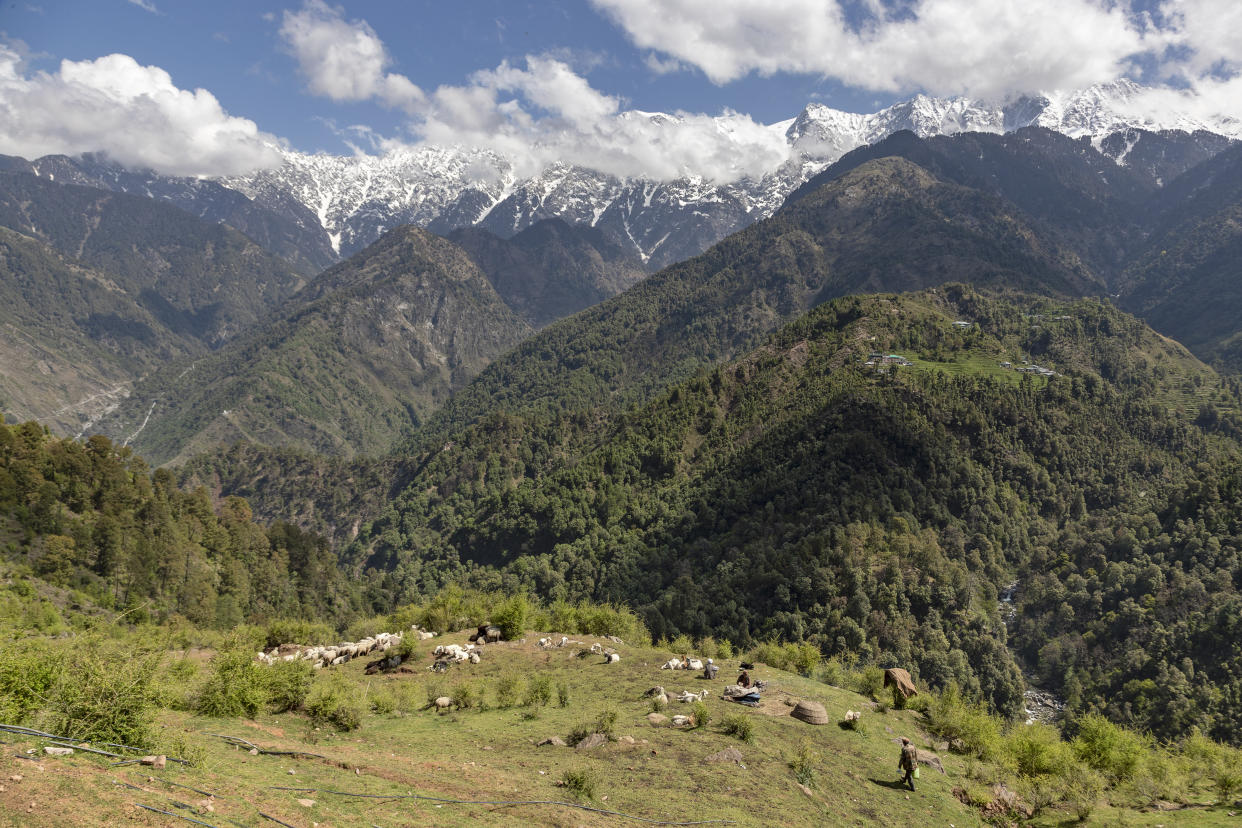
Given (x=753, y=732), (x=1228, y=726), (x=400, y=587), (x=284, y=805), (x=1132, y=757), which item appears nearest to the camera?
(x=284, y=805)

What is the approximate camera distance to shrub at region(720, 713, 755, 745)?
38.4 m

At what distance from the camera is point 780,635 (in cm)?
11231

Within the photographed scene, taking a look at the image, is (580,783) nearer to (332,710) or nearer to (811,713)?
(332,710)

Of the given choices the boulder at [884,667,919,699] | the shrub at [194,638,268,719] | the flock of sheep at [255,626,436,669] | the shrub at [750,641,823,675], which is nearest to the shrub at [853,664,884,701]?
the boulder at [884,667,919,699]

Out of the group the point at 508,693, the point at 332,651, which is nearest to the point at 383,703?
the point at 508,693

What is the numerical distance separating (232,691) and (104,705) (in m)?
13.0

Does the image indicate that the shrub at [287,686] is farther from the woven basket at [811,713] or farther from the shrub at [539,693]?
the woven basket at [811,713]

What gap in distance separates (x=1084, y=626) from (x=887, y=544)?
162 ft

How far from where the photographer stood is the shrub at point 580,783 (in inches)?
1117

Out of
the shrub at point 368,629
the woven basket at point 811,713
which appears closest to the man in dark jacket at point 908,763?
the woven basket at point 811,713

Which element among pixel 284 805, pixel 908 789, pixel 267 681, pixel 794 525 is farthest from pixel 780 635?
pixel 284 805

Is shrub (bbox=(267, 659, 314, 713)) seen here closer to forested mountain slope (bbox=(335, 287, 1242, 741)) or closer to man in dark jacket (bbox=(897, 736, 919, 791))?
man in dark jacket (bbox=(897, 736, 919, 791))

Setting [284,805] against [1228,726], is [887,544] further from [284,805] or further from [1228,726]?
[284,805]

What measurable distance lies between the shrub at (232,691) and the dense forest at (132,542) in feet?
224
